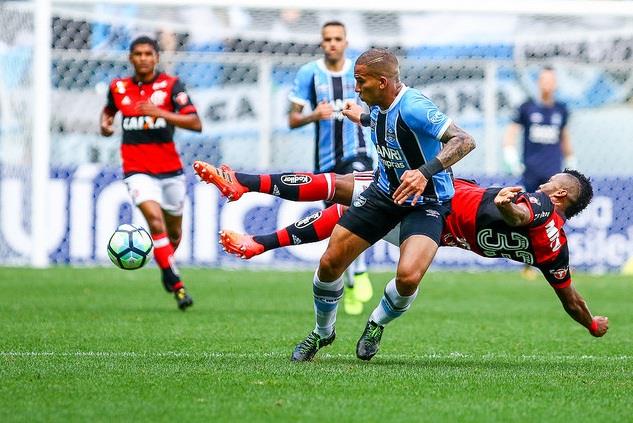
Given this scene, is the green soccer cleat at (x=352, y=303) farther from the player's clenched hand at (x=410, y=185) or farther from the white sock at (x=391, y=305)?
the player's clenched hand at (x=410, y=185)

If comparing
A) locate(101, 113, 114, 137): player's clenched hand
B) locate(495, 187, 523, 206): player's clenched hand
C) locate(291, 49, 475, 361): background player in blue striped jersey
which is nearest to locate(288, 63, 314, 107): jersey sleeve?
locate(101, 113, 114, 137): player's clenched hand

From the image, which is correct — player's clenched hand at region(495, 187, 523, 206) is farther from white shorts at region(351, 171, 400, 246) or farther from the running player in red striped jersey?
white shorts at region(351, 171, 400, 246)

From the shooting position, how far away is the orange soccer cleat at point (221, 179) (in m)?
7.99

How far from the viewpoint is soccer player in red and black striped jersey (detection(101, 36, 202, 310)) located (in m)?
11.9

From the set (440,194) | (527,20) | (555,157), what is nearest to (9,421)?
(440,194)

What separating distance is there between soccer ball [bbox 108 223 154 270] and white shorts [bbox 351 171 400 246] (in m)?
1.78

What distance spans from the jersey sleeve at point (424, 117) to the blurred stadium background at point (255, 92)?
347 inches

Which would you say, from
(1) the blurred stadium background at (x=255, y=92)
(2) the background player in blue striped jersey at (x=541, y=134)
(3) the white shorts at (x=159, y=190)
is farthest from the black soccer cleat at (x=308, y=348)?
(1) the blurred stadium background at (x=255, y=92)

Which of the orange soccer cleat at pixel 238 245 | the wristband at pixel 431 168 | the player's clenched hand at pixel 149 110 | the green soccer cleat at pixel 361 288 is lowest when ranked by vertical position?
the green soccer cleat at pixel 361 288

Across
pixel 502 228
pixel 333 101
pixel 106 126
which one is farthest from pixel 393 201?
pixel 106 126

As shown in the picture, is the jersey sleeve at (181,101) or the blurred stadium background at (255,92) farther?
the blurred stadium background at (255,92)

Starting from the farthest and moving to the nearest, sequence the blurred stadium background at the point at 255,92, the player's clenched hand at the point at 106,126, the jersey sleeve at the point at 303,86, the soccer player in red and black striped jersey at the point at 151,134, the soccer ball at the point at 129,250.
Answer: the blurred stadium background at the point at 255,92 < the player's clenched hand at the point at 106,126 < the soccer player in red and black striped jersey at the point at 151,134 < the jersey sleeve at the point at 303,86 < the soccer ball at the point at 129,250

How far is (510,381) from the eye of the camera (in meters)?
7.27

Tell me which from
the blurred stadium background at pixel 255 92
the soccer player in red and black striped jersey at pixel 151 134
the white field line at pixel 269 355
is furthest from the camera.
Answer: the blurred stadium background at pixel 255 92
